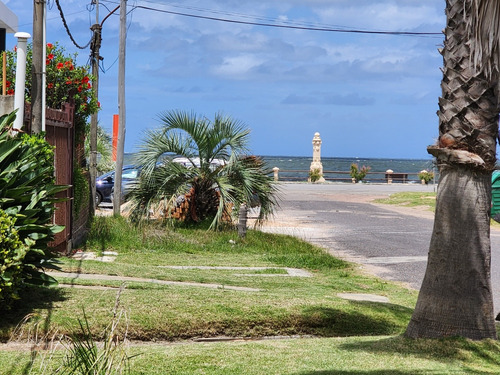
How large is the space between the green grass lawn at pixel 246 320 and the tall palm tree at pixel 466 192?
0.91ft

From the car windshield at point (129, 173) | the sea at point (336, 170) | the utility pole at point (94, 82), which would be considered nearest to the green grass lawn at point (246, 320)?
the utility pole at point (94, 82)

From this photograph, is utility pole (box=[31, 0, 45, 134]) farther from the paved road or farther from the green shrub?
the paved road

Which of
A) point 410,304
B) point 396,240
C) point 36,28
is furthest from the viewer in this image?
point 396,240

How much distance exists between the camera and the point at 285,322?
332 inches

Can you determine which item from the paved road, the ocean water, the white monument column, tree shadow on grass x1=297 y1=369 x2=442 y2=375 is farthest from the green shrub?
the white monument column

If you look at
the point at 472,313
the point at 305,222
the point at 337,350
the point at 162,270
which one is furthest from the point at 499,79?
the point at 305,222

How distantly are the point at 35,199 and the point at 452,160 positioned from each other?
4237mm

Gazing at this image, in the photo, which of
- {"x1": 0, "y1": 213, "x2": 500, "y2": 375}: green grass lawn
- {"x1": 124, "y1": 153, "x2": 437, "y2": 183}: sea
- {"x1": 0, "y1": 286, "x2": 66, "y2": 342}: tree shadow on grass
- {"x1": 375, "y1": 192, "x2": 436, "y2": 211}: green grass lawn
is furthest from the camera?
{"x1": 124, "y1": 153, "x2": 437, "y2": 183}: sea

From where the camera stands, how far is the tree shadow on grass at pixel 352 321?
28.0 ft

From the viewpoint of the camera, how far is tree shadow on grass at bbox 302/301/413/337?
28.0 feet

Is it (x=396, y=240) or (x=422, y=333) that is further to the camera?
(x=396, y=240)

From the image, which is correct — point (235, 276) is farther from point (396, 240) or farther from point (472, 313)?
point (396, 240)

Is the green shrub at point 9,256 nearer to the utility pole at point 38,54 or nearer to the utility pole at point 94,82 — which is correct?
the utility pole at point 38,54

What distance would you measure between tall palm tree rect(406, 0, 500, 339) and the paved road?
2.85 m
